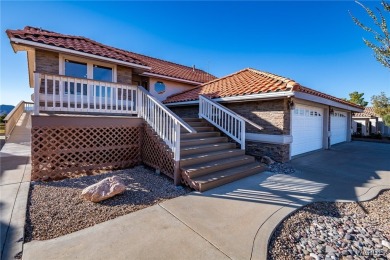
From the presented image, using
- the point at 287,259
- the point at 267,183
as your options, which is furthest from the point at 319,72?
the point at 287,259

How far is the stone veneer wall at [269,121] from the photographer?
7258mm

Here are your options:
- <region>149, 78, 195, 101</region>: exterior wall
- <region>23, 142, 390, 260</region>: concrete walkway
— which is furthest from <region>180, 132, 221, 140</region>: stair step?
<region>149, 78, 195, 101</region>: exterior wall

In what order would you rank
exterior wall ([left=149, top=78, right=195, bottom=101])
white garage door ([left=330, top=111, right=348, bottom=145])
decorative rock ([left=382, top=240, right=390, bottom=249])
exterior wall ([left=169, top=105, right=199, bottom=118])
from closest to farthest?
decorative rock ([left=382, top=240, right=390, bottom=249]), exterior wall ([left=169, top=105, right=199, bottom=118]), exterior wall ([left=149, top=78, right=195, bottom=101]), white garage door ([left=330, top=111, right=348, bottom=145])

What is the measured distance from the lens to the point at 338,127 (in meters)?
12.9

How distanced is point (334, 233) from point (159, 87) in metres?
9.97

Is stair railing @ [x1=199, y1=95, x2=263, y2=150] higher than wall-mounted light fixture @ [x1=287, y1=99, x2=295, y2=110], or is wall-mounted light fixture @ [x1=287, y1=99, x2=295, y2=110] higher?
wall-mounted light fixture @ [x1=287, y1=99, x2=295, y2=110]

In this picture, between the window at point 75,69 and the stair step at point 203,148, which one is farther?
the window at point 75,69

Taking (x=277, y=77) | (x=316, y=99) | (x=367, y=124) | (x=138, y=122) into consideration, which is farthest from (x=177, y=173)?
(x=367, y=124)

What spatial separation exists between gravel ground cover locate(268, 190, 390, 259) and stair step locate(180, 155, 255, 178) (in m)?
2.32

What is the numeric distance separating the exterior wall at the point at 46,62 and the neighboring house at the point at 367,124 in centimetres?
2814

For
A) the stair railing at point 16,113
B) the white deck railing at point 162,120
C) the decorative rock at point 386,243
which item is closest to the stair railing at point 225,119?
the white deck railing at point 162,120

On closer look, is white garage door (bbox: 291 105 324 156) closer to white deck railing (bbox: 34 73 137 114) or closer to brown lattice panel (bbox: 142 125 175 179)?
brown lattice panel (bbox: 142 125 175 179)

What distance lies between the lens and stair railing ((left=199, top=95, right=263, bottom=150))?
23.4 feet

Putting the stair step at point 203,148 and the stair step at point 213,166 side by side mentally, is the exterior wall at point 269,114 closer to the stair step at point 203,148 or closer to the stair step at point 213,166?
the stair step at point 203,148
